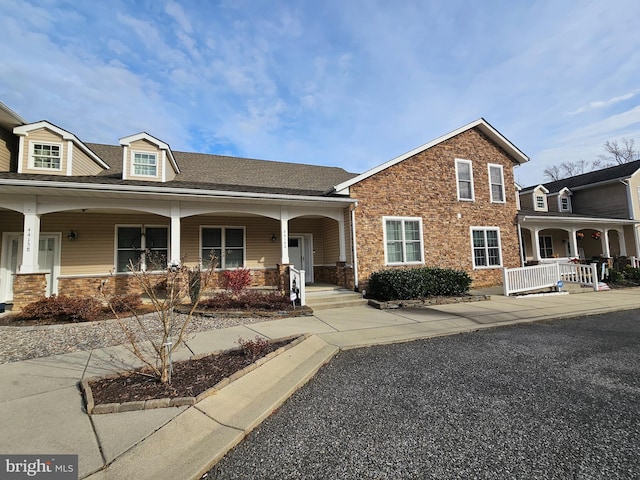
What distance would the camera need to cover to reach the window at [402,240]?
11680mm

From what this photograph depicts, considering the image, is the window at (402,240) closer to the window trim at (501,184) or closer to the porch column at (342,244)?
the porch column at (342,244)

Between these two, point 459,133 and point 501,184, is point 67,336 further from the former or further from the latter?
point 501,184

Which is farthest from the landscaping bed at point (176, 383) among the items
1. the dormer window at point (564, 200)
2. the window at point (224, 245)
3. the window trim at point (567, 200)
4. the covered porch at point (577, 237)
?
the dormer window at point (564, 200)

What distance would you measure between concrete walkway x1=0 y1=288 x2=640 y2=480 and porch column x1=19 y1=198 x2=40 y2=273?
15.9 ft

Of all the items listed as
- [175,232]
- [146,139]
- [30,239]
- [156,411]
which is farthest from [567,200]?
[30,239]

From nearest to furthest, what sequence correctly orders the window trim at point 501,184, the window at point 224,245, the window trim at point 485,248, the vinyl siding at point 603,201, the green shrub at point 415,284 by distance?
the green shrub at point 415,284 → the window at point 224,245 → the window trim at point 485,248 → the window trim at point 501,184 → the vinyl siding at point 603,201

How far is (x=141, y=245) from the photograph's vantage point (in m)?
11.2

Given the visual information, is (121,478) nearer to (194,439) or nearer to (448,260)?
(194,439)

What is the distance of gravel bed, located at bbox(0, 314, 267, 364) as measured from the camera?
206 inches

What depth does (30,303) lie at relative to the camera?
767 cm

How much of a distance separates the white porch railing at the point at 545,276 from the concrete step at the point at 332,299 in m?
5.69

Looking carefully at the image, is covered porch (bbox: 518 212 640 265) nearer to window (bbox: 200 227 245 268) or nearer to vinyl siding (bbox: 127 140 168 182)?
window (bbox: 200 227 245 268)

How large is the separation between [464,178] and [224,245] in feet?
35.1

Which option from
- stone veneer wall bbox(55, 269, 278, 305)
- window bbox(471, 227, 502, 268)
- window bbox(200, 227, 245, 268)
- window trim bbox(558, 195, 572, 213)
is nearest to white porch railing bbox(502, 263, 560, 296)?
window bbox(471, 227, 502, 268)
